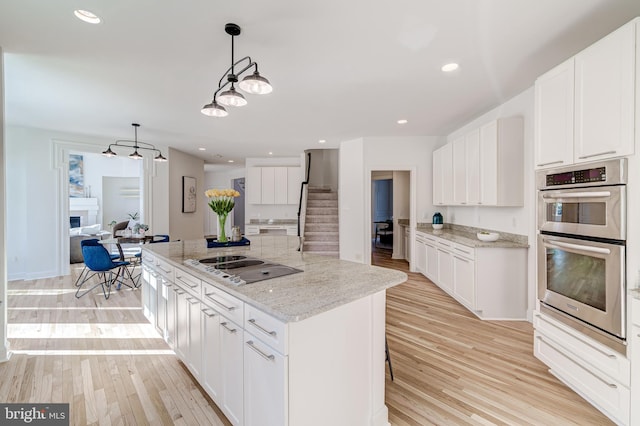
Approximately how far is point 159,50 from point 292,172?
17.0 ft

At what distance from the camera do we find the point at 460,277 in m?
3.78

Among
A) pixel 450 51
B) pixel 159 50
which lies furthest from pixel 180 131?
pixel 450 51

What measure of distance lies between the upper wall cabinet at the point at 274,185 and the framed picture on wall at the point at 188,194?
1.60 m

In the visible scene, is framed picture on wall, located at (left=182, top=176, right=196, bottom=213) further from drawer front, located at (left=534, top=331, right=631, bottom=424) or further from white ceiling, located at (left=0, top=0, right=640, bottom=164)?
drawer front, located at (left=534, top=331, right=631, bottom=424)

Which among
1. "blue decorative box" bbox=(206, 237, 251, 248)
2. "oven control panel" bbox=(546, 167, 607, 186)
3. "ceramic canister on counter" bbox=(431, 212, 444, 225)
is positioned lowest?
"blue decorative box" bbox=(206, 237, 251, 248)

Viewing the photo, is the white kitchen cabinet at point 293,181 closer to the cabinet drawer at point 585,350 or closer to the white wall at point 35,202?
the white wall at point 35,202

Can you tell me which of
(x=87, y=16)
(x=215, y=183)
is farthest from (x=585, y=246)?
(x=215, y=183)

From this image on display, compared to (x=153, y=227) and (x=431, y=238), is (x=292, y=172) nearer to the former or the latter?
(x=153, y=227)

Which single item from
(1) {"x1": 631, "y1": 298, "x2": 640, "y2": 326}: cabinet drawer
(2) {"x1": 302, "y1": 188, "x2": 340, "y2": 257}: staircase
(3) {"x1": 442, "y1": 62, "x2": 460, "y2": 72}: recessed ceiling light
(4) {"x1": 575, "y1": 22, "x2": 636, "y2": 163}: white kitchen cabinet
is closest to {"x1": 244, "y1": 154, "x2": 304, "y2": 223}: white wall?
(2) {"x1": 302, "y1": 188, "x2": 340, "y2": 257}: staircase

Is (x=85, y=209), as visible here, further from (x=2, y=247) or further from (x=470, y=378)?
(x=470, y=378)

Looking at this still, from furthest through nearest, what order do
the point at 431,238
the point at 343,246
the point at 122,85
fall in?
1. the point at 343,246
2. the point at 431,238
3. the point at 122,85

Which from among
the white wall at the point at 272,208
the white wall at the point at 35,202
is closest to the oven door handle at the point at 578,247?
the white wall at the point at 272,208

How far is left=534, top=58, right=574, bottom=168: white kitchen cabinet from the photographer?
2084 mm

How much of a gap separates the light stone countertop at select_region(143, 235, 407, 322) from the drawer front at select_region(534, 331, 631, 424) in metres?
1.44
